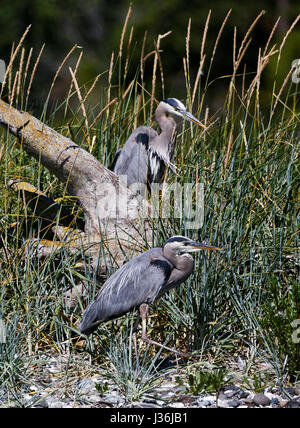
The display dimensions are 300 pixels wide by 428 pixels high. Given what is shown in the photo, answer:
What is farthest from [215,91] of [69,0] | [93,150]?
[93,150]

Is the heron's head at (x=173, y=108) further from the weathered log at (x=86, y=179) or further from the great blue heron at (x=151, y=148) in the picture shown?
the weathered log at (x=86, y=179)

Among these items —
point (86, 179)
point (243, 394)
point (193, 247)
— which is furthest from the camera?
point (86, 179)

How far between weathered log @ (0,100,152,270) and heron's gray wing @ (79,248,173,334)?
0.82 m

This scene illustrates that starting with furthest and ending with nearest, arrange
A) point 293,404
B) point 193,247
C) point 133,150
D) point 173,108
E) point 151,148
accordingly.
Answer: point 151,148 < point 173,108 < point 133,150 < point 193,247 < point 293,404

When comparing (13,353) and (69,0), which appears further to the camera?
(69,0)

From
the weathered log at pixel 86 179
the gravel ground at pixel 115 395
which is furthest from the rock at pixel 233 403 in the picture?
the weathered log at pixel 86 179

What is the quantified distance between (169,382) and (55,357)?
73 cm

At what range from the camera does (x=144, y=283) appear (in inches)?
149

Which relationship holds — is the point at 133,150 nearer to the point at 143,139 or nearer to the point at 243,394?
the point at 143,139

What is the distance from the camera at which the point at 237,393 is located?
3.57m

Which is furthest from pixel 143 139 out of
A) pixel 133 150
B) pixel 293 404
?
pixel 293 404

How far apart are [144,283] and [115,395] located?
0.61 meters

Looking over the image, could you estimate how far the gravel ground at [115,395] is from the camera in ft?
11.5
